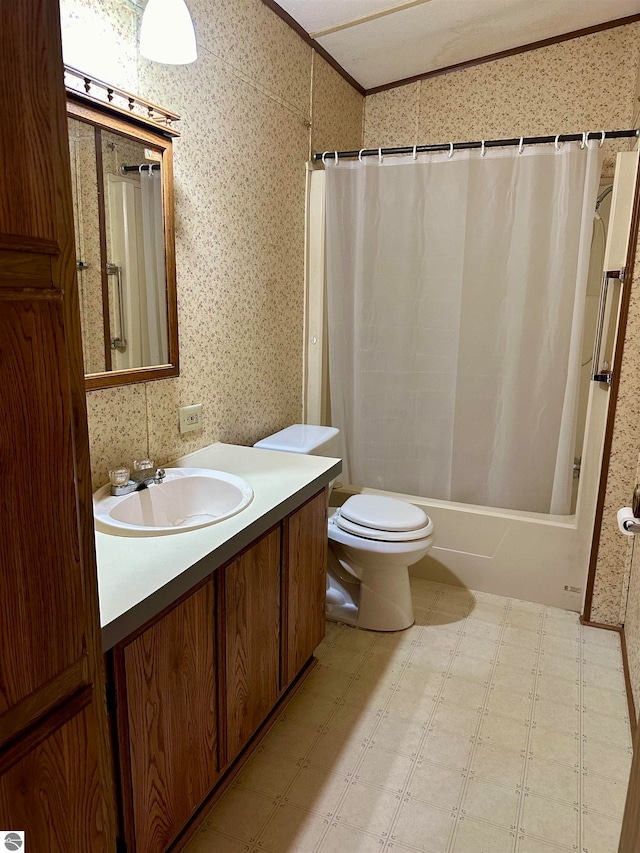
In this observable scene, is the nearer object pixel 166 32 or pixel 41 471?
pixel 41 471

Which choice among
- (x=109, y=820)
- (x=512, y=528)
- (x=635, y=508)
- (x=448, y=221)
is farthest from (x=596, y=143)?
(x=109, y=820)

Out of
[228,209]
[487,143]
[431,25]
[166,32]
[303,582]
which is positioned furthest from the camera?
[431,25]

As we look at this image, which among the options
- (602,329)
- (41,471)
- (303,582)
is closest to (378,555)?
(303,582)

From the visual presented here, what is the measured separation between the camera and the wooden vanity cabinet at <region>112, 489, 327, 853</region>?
3.74 feet

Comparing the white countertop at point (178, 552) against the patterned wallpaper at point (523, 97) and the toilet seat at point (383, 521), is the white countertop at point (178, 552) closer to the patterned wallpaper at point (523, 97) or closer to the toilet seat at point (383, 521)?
the toilet seat at point (383, 521)

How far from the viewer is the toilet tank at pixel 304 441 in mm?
2232

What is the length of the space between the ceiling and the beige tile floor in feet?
8.55

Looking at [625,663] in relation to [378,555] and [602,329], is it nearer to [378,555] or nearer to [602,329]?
[378,555]

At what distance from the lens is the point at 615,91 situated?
→ 2.71 meters

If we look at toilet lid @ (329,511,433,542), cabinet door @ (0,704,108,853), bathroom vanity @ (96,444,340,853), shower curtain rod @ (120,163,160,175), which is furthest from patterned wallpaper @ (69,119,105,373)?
toilet lid @ (329,511,433,542)

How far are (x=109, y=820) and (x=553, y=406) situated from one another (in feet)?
7.37

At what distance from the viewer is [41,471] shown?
0.69 m

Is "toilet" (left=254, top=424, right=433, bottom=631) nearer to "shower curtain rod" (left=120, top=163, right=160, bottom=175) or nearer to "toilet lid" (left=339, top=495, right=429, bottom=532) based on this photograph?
"toilet lid" (left=339, top=495, right=429, bottom=532)

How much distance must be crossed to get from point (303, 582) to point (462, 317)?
4.77ft
